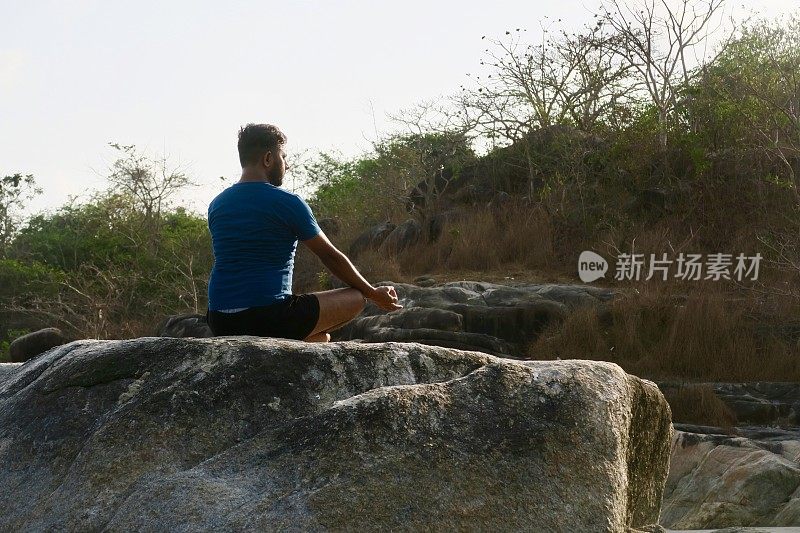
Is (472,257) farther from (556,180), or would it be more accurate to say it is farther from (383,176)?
(383,176)

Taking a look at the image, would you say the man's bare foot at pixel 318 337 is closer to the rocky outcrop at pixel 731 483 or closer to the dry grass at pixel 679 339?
the rocky outcrop at pixel 731 483

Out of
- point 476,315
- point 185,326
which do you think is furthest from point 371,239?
point 476,315

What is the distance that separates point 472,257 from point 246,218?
45.1ft

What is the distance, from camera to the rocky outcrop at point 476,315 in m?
13.1

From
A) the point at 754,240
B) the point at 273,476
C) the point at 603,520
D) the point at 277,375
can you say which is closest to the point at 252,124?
the point at 277,375

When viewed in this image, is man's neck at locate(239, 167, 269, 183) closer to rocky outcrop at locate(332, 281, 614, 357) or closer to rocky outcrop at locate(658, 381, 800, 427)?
rocky outcrop at locate(658, 381, 800, 427)

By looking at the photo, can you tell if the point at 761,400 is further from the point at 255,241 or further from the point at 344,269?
the point at 255,241

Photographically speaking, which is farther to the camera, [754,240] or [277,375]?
[754,240]

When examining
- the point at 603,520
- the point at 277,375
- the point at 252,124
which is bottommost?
the point at 603,520

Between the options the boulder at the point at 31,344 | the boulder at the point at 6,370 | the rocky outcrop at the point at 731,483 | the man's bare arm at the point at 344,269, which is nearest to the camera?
the boulder at the point at 6,370

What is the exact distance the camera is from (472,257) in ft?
59.0

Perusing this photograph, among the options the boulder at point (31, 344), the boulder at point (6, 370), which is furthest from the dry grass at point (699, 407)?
the boulder at point (31, 344)

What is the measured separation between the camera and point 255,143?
448 centimetres

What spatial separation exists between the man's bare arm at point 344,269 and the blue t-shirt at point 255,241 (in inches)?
2.7
